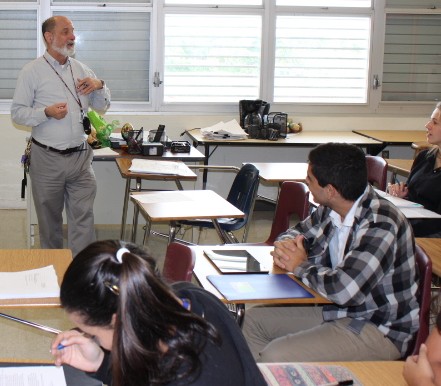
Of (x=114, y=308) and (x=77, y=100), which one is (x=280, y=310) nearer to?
(x=114, y=308)

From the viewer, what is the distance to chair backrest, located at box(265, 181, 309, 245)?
3.58 m

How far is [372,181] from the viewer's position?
4.71 meters

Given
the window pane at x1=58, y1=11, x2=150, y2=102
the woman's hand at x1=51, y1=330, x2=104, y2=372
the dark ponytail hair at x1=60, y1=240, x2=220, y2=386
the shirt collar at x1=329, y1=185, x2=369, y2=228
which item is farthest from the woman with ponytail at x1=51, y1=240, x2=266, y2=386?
the window pane at x1=58, y1=11, x2=150, y2=102

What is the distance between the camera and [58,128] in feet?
14.2

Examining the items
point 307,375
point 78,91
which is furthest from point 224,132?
point 307,375

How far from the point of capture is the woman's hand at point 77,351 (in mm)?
1579

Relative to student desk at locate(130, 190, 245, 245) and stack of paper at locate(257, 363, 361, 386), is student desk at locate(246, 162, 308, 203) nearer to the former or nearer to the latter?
student desk at locate(130, 190, 245, 245)

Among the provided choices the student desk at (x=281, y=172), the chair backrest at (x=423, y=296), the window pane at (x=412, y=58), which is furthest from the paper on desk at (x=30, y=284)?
the window pane at (x=412, y=58)

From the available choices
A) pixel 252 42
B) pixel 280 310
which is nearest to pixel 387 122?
pixel 252 42

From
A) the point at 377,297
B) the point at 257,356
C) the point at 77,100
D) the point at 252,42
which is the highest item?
the point at 252,42

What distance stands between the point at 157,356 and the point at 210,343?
16 cm

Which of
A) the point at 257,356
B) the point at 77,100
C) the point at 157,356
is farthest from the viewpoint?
the point at 77,100

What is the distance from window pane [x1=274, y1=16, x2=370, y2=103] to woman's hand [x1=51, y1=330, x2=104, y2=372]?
5.38m

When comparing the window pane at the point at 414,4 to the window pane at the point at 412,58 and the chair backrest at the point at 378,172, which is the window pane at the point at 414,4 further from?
the chair backrest at the point at 378,172
